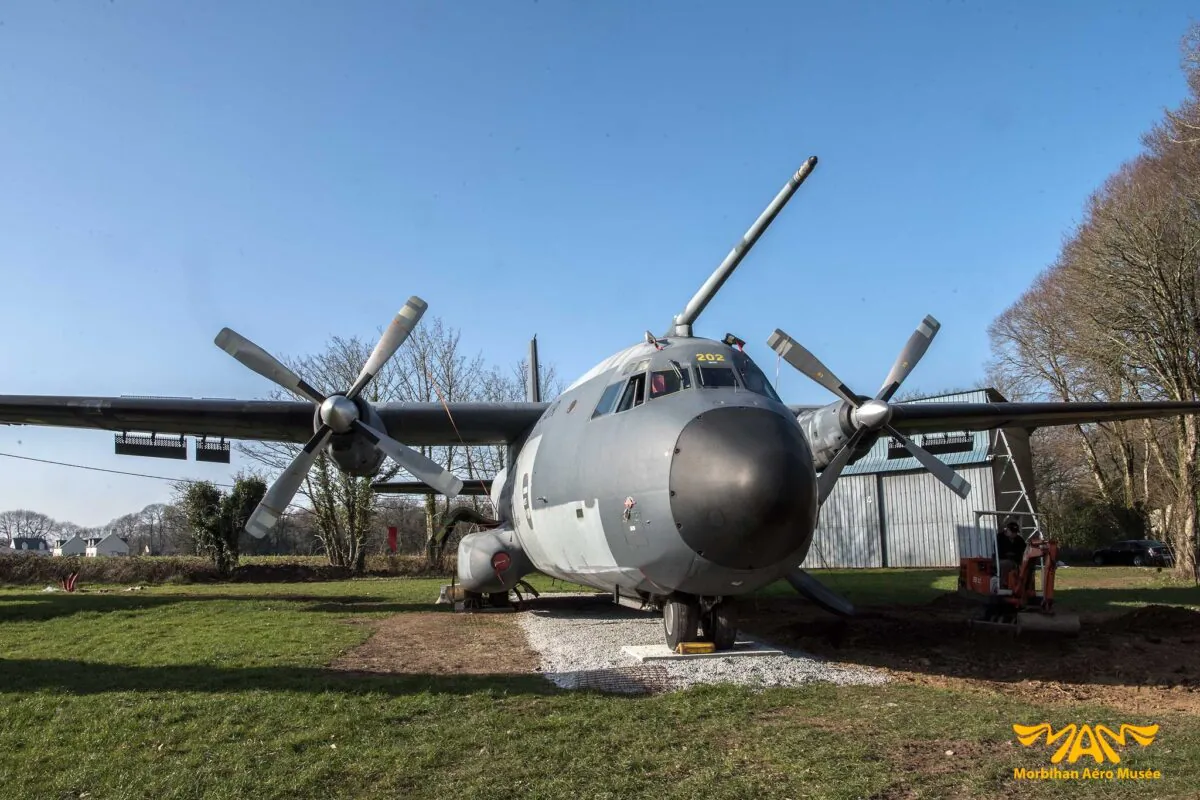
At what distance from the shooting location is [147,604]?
700 inches

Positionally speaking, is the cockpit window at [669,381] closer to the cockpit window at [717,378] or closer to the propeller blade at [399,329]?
the cockpit window at [717,378]

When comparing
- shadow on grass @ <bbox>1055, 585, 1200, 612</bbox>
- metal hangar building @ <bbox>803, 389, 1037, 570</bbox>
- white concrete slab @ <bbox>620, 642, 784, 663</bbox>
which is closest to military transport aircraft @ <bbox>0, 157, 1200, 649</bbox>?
white concrete slab @ <bbox>620, 642, 784, 663</bbox>

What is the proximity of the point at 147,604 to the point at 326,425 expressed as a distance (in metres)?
8.63

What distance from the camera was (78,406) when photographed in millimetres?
14992

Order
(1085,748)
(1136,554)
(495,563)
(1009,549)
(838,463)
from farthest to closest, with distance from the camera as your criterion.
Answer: (1136,554), (495,563), (1009,549), (838,463), (1085,748)

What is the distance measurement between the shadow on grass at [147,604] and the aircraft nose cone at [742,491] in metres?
10.0

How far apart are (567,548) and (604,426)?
6.45ft

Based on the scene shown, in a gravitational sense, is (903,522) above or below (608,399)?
below

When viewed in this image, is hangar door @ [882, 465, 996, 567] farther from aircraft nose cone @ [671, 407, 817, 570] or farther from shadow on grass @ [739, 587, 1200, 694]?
aircraft nose cone @ [671, 407, 817, 570]

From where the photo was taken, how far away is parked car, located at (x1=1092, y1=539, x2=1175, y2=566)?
3412 centimetres

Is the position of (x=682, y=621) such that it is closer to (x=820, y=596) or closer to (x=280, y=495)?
(x=820, y=596)

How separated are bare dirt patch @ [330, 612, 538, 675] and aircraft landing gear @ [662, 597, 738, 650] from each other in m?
1.72

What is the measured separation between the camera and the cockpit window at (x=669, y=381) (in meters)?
9.38

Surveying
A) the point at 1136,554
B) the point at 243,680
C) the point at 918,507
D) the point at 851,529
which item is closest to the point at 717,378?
Result: the point at 243,680
